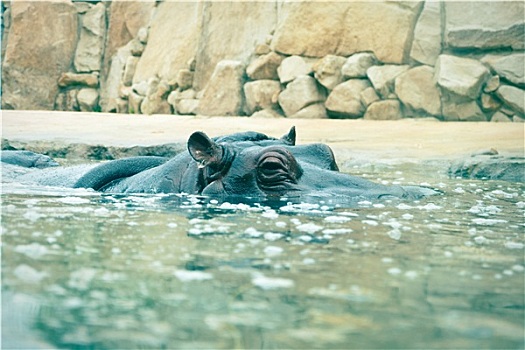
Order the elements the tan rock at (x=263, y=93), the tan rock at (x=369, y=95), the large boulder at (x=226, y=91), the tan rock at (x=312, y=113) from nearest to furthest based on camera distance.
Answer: the tan rock at (x=369, y=95), the tan rock at (x=312, y=113), the tan rock at (x=263, y=93), the large boulder at (x=226, y=91)

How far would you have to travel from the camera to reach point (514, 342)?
1665 millimetres

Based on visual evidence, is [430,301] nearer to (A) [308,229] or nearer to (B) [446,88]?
(A) [308,229]

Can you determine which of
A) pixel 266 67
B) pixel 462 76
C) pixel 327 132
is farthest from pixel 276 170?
pixel 266 67

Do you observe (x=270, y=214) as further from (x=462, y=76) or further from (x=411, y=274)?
(x=462, y=76)

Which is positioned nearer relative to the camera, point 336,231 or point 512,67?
point 336,231

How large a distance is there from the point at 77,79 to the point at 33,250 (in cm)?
1486

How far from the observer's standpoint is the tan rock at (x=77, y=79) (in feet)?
55.2

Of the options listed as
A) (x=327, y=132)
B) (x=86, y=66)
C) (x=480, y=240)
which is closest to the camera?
(x=480, y=240)

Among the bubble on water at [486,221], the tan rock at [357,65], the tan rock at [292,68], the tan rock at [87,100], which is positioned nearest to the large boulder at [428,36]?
the tan rock at [357,65]

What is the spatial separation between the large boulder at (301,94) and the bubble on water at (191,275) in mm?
9774

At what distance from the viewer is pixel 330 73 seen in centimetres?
1172

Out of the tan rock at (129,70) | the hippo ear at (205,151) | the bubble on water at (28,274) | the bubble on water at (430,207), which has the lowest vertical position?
the bubble on water at (430,207)

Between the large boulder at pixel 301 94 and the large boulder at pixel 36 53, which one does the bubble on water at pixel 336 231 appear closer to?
the large boulder at pixel 301 94

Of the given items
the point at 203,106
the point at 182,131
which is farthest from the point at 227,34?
the point at 182,131
